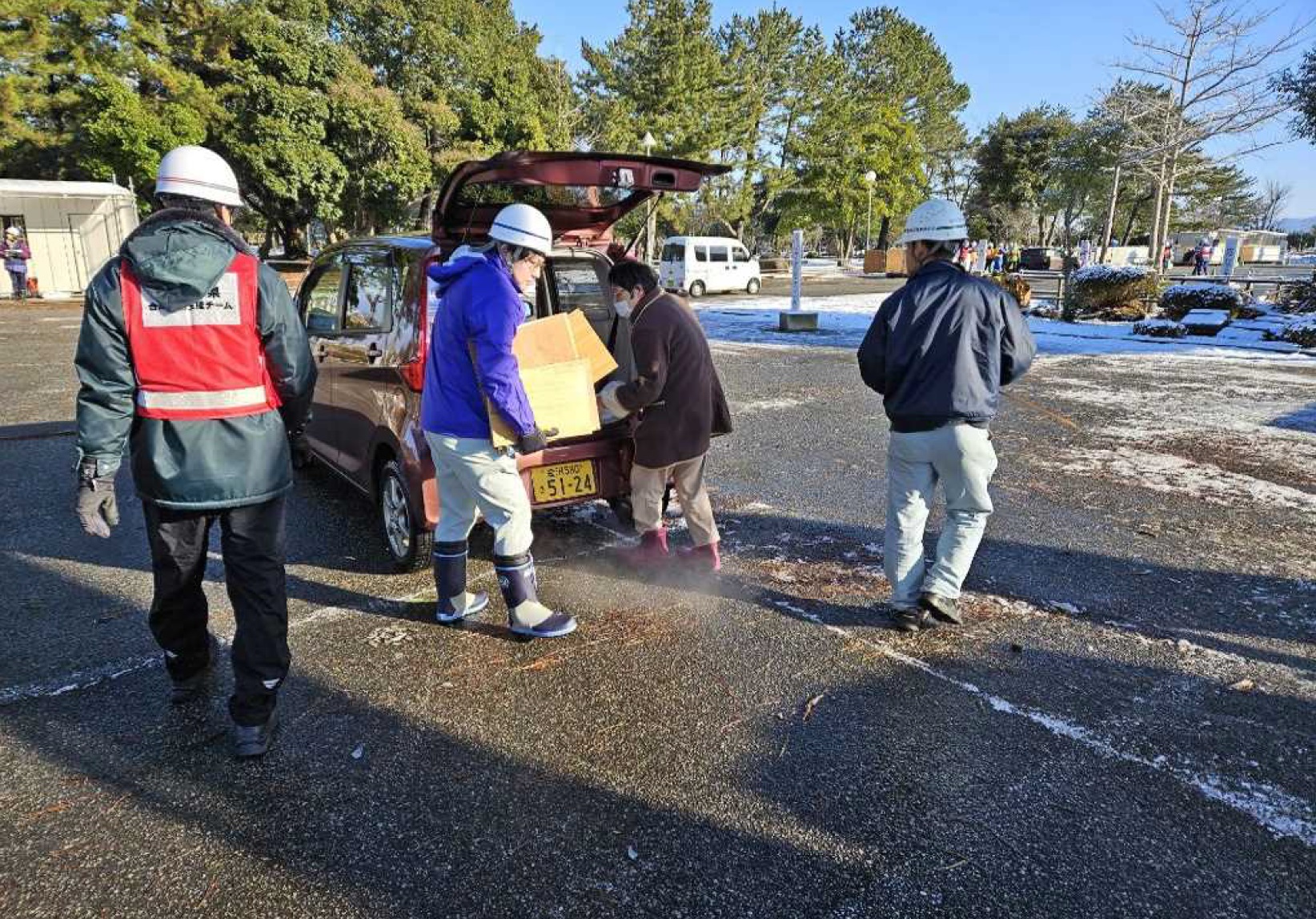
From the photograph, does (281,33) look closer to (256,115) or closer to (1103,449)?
(256,115)

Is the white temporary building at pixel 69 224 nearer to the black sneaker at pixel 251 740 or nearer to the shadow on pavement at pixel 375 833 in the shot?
the shadow on pavement at pixel 375 833

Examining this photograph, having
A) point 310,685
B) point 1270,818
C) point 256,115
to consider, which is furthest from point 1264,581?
point 256,115

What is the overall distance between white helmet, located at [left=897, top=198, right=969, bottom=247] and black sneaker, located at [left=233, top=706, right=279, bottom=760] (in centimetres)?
308

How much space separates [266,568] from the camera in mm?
2707

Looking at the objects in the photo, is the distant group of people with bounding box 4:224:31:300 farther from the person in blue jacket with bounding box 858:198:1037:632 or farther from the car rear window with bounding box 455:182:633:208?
the person in blue jacket with bounding box 858:198:1037:632

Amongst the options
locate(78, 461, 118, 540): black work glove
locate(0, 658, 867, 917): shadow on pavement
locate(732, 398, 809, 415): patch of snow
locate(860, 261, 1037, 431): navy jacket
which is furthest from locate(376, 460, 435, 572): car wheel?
locate(732, 398, 809, 415): patch of snow

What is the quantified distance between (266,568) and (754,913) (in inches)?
75.0

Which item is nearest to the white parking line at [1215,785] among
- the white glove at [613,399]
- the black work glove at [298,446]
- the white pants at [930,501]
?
the white pants at [930,501]

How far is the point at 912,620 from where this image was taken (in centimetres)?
359

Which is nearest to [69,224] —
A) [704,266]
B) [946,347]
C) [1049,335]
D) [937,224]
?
[704,266]

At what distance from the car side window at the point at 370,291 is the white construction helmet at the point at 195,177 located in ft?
4.88

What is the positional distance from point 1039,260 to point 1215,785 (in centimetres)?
4924

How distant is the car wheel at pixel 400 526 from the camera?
13.1 ft

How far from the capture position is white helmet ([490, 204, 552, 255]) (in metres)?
3.11
